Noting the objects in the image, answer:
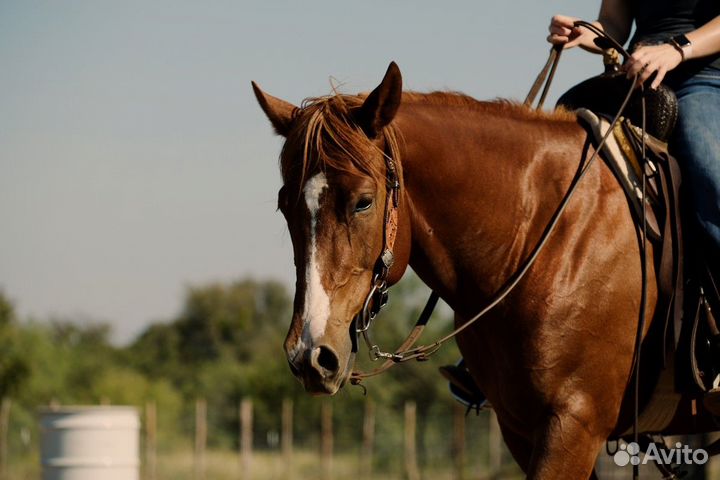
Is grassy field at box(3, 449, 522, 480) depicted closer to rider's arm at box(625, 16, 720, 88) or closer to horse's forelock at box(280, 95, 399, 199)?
rider's arm at box(625, 16, 720, 88)

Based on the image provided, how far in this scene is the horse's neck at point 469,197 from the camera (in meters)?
4.30

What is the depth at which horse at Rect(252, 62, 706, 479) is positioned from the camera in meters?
3.94

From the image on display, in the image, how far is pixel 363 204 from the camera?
156 inches

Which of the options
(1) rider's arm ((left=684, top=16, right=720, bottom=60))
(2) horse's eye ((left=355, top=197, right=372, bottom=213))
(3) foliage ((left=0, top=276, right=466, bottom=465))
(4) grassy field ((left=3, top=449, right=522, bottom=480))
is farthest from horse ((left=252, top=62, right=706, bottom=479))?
(3) foliage ((left=0, top=276, right=466, bottom=465))

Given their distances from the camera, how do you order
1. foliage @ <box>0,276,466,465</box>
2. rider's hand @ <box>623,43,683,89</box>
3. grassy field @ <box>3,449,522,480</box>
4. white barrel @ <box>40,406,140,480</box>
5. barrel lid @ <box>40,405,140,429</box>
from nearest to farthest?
rider's hand @ <box>623,43,683,89</box> < white barrel @ <box>40,406,140,480</box> < barrel lid @ <box>40,405,140,429</box> < grassy field @ <box>3,449,522,480</box> < foliage @ <box>0,276,466,465</box>

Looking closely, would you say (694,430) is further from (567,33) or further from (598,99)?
(567,33)

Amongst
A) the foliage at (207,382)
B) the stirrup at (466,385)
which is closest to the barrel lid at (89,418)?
the stirrup at (466,385)

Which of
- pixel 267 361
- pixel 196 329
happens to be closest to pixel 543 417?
pixel 267 361

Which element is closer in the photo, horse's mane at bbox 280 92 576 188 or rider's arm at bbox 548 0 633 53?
horse's mane at bbox 280 92 576 188

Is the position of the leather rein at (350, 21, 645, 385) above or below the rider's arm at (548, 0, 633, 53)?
below

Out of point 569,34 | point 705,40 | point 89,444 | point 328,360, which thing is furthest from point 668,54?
point 89,444

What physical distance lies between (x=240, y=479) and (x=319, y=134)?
21633 mm

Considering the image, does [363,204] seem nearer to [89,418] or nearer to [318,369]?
[318,369]

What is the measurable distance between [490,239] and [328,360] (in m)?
0.98
